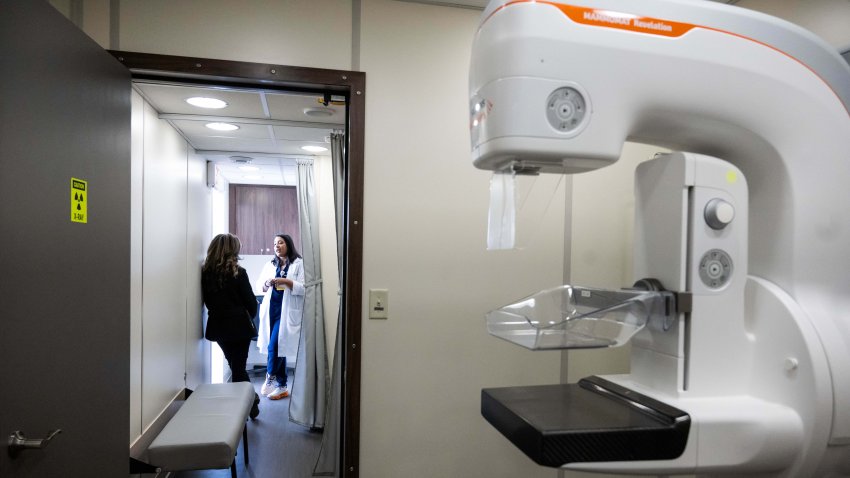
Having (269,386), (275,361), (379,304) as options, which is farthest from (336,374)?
(269,386)

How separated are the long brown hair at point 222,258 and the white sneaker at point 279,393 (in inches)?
55.3

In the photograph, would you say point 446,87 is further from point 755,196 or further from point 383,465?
point 383,465

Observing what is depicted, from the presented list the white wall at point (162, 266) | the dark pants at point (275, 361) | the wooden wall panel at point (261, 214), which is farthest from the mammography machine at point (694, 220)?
the wooden wall panel at point (261, 214)

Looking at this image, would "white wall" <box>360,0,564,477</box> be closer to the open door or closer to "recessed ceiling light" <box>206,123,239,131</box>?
the open door

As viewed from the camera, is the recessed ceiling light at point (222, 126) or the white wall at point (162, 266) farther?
the recessed ceiling light at point (222, 126)

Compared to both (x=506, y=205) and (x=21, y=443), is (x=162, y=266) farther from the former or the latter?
(x=506, y=205)

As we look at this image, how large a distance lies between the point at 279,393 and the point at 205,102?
2989mm

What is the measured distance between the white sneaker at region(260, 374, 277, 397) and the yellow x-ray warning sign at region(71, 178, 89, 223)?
3.52 metres

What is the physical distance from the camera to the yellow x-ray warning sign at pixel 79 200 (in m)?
1.36

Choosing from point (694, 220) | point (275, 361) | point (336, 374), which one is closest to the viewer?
point (694, 220)

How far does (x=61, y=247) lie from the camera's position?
4.29 feet

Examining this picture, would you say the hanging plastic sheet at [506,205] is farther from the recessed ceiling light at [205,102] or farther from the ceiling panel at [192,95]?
the recessed ceiling light at [205,102]

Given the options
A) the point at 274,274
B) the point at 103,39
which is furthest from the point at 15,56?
the point at 274,274

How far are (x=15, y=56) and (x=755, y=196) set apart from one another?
5.76ft
